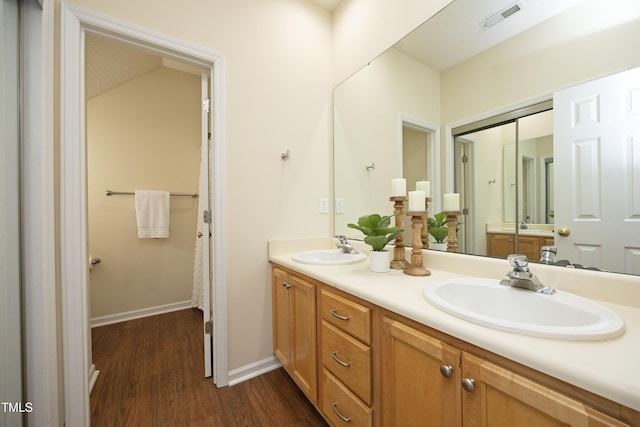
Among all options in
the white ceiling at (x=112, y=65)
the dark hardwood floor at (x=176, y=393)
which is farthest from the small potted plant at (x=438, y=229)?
the white ceiling at (x=112, y=65)

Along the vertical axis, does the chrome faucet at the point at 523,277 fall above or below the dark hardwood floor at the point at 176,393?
above

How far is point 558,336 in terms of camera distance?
561 mm

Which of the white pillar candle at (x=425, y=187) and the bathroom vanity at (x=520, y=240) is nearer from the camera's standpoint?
the bathroom vanity at (x=520, y=240)

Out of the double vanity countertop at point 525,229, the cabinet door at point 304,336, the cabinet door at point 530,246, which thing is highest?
the double vanity countertop at point 525,229

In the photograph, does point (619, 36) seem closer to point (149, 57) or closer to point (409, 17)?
point (409, 17)

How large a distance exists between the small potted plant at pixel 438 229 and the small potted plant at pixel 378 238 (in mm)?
234

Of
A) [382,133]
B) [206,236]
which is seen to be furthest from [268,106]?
[206,236]

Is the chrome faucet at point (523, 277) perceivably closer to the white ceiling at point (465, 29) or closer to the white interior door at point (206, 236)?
the white ceiling at point (465, 29)

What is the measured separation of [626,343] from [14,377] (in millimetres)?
1850

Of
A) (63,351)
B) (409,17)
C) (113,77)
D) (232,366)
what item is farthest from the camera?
(113,77)

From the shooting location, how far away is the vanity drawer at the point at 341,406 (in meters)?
0.96

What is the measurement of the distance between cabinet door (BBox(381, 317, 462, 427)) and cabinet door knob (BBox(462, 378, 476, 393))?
0.08 ft

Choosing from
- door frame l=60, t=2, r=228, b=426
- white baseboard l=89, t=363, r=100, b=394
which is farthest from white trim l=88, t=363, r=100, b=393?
door frame l=60, t=2, r=228, b=426

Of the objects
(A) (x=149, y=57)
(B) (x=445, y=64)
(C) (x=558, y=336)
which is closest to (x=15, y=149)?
(C) (x=558, y=336)
